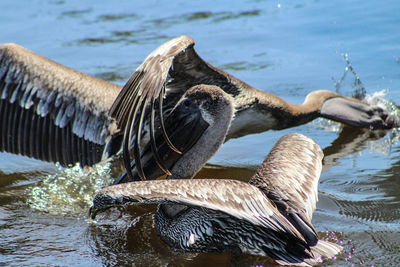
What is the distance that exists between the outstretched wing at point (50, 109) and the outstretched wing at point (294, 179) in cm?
185

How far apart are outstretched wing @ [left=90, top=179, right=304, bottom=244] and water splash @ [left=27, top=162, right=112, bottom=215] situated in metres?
1.36

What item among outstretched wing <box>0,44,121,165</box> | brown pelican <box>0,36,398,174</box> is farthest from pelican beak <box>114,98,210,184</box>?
outstretched wing <box>0,44,121,165</box>

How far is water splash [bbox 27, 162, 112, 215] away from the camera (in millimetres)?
4777

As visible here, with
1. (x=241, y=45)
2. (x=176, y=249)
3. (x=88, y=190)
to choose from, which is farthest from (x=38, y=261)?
(x=241, y=45)

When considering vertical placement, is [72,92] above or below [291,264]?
above

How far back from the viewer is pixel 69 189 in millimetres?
5141

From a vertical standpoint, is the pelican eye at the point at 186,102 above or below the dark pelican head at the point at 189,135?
above

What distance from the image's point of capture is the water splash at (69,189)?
188 inches

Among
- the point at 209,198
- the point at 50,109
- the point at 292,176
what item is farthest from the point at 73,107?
the point at 209,198

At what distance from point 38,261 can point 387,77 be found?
179 inches

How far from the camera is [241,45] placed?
27.6 feet

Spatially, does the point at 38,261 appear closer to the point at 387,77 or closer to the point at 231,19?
the point at 387,77

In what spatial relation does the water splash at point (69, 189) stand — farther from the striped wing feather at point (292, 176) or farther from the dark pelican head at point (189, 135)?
the striped wing feather at point (292, 176)

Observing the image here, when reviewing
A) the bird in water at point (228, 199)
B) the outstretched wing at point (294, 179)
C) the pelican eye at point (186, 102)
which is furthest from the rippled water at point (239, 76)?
the pelican eye at point (186, 102)
